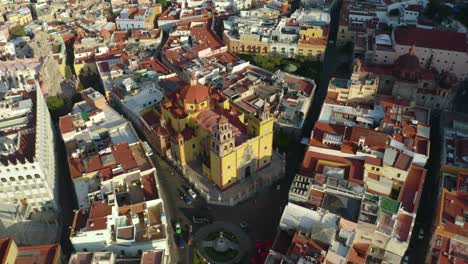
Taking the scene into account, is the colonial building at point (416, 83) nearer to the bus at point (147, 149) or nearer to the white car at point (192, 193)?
the white car at point (192, 193)

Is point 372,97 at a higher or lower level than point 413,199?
higher

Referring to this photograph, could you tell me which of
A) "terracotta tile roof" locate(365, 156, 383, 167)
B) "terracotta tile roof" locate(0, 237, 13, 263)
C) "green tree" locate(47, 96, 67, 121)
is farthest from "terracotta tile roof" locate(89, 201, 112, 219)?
"terracotta tile roof" locate(365, 156, 383, 167)

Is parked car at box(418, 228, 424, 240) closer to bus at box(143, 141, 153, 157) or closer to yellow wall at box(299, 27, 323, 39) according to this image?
bus at box(143, 141, 153, 157)

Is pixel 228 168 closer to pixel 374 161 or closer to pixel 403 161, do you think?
pixel 374 161

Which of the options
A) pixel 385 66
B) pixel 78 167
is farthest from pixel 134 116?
pixel 385 66

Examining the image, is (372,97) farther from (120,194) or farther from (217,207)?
(120,194)

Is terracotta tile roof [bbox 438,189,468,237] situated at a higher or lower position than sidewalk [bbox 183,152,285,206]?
higher

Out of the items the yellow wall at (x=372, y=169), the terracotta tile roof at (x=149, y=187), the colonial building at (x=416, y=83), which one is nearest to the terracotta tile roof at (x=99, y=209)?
the terracotta tile roof at (x=149, y=187)
